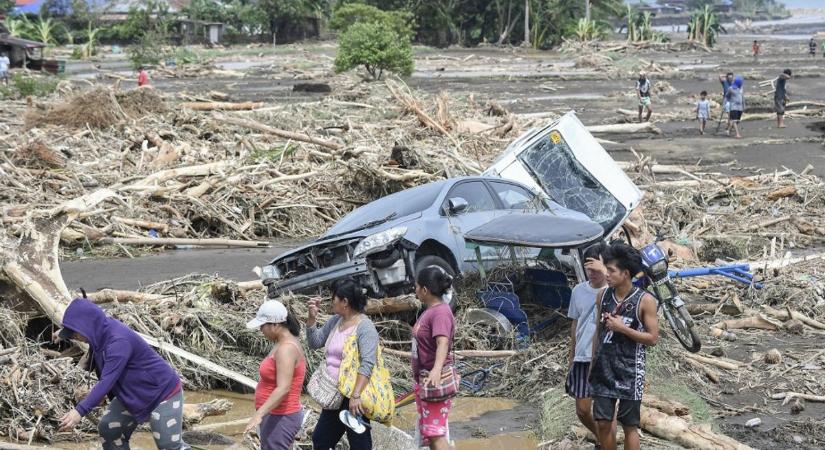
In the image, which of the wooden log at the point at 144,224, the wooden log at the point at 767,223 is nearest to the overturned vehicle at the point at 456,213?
the wooden log at the point at 767,223

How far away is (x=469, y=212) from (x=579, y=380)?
4.62m

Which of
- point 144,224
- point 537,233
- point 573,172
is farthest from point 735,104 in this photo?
point 537,233

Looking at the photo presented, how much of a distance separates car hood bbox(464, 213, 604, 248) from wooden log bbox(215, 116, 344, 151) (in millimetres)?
10131

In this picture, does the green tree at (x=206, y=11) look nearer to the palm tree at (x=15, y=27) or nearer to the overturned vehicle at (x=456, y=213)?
the palm tree at (x=15, y=27)

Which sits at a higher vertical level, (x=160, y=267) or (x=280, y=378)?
(x=280, y=378)

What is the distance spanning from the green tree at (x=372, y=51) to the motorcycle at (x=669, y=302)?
106 ft

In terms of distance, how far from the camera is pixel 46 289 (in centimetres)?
1016

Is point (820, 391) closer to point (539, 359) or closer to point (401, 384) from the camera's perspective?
point (539, 359)

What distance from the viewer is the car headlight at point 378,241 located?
10.9 meters

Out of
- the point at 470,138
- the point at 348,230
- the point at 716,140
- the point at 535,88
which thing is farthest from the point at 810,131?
the point at 348,230

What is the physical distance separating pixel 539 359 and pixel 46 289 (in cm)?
442

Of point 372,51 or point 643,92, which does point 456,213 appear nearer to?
point 643,92

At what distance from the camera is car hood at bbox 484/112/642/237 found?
1284cm

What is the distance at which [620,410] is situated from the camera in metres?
6.94
